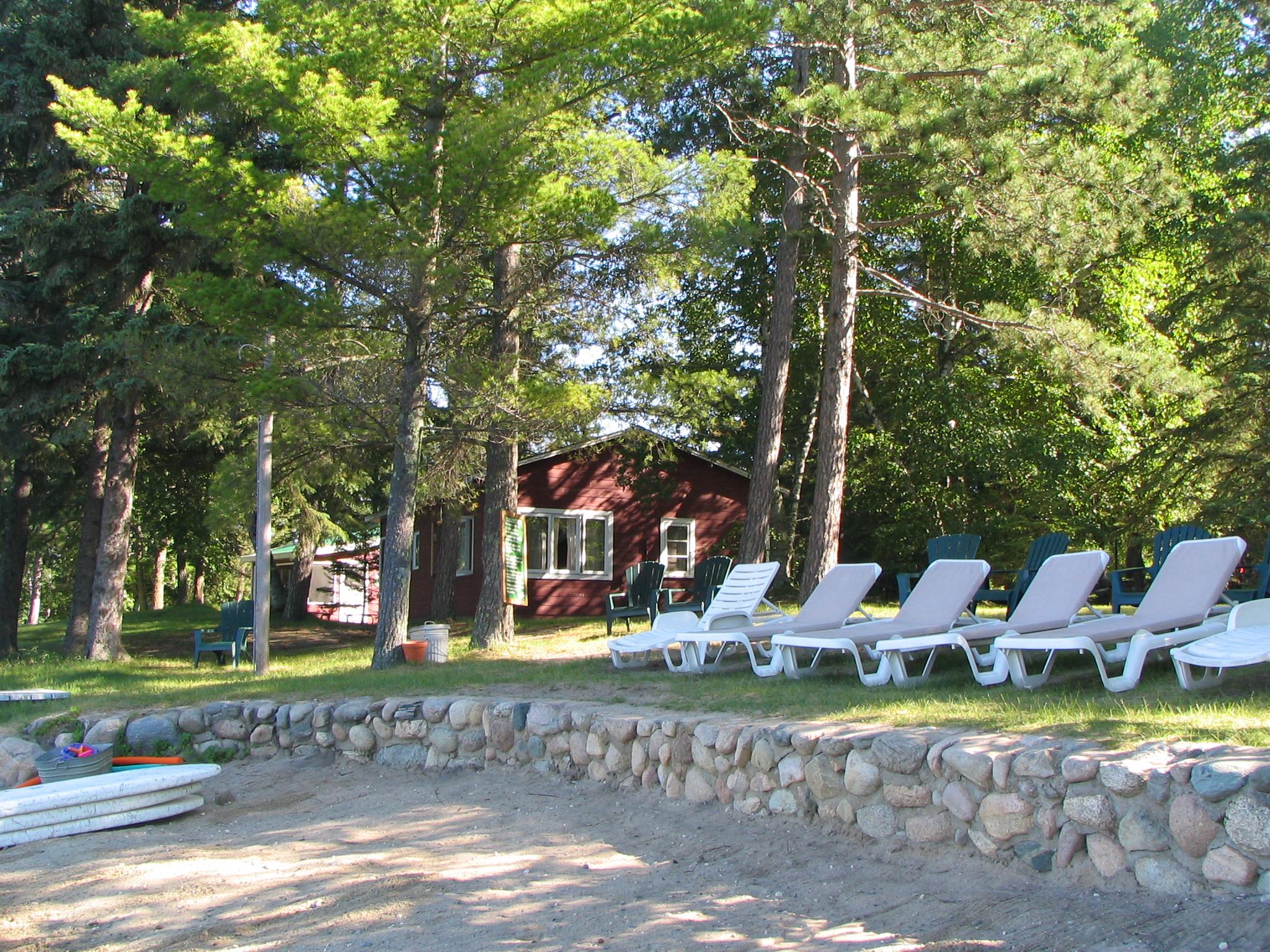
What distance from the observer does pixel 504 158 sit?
435 inches

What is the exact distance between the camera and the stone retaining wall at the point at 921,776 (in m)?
4.38

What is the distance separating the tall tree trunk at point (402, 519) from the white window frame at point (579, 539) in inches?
361

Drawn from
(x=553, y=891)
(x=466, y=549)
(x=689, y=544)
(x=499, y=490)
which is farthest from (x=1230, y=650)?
(x=466, y=549)

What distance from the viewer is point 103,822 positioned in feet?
26.6

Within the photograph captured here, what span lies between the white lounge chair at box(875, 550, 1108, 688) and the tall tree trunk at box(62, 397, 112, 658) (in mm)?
13827

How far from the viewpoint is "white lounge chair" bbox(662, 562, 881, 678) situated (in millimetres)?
9648

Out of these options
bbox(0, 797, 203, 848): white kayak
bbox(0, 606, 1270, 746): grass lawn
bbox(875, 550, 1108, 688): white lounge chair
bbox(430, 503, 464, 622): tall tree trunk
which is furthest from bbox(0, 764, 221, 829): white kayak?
bbox(430, 503, 464, 622): tall tree trunk

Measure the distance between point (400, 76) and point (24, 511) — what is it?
11050mm

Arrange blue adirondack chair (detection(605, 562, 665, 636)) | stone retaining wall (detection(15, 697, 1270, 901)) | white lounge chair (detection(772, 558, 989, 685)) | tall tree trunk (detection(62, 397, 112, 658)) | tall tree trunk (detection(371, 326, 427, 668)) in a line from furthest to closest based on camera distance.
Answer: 1. tall tree trunk (detection(62, 397, 112, 658))
2. blue adirondack chair (detection(605, 562, 665, 636))
3. tall tree trunk (detection(371, 326, 427, 668))
4. white lounge chair (detection(772, 558, 989, 685))
5. stone retaining wall (detection(15, 697, 1270, 901))

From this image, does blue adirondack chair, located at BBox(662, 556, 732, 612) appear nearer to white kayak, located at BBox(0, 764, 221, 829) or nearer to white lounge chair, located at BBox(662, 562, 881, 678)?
white lounge chair, located at BBox(662, 562, 881, 678)

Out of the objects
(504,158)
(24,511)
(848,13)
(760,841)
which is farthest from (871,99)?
(24,511)

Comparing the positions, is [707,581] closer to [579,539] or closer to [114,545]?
[114,545]

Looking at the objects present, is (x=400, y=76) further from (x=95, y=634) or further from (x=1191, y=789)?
(x=1191, y=789)

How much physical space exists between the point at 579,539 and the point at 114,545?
30.7 feet
